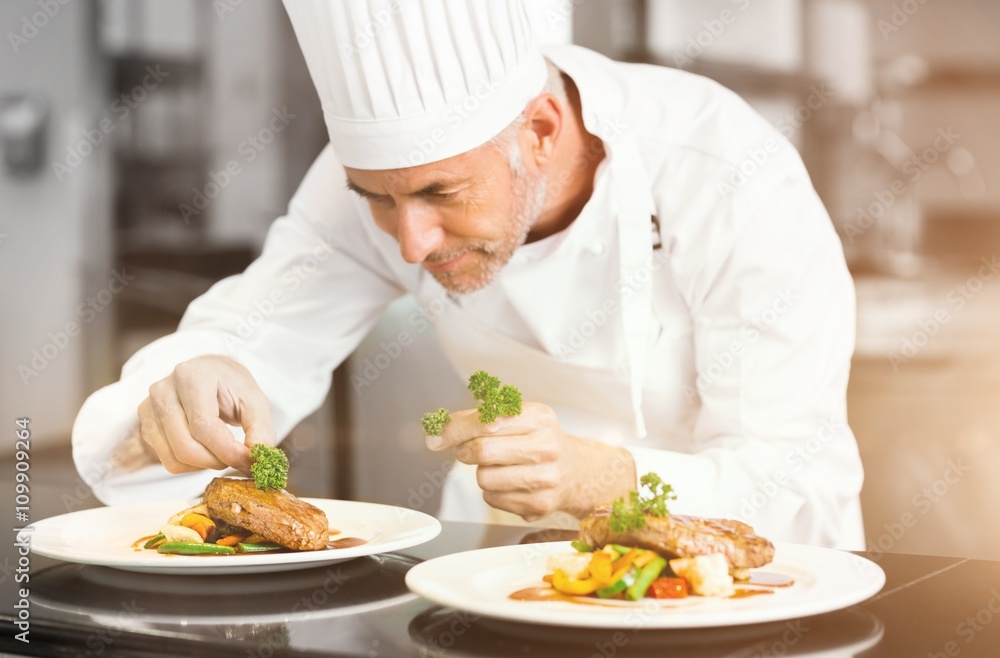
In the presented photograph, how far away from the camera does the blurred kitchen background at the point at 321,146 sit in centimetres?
263

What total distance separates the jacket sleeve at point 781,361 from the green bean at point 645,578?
908mm

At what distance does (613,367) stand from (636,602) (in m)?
1.31

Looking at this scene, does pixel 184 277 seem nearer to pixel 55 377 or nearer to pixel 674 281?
pixel 55 377

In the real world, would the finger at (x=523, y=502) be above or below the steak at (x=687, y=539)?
below

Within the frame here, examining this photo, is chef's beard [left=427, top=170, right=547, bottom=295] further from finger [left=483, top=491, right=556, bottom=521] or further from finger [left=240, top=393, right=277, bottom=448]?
finger [left=483, top=491, right=556, bottom=521]

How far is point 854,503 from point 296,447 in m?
2.04

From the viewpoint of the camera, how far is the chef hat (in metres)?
1.86

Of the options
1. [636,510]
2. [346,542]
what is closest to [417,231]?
[346,542]

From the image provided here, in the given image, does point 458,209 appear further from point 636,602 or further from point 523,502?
point 636,602

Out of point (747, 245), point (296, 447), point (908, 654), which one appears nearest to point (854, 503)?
point (747, 245)

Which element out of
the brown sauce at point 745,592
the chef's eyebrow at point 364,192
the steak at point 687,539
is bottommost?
the brown sauce at point 745,592

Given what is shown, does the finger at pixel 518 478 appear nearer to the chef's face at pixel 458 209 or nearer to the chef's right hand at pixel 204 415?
the chef's right hand at pixel 204 415

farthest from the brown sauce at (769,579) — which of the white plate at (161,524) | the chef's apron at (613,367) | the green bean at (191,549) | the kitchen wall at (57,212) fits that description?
the kitchen wall at (57,212)

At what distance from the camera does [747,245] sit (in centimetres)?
206
